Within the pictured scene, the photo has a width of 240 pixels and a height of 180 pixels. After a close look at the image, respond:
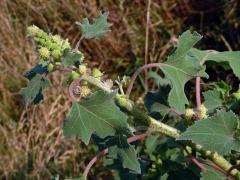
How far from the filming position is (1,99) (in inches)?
162

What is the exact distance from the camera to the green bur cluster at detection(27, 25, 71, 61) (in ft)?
4.67

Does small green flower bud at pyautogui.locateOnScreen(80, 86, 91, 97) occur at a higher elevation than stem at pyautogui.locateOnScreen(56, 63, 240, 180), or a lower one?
higher

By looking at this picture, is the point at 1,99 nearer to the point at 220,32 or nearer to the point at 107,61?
the point at 107,61

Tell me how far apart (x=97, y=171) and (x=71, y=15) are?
1.29m

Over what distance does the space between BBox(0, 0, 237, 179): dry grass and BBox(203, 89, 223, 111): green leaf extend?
78.9 inches

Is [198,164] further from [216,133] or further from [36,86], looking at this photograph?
[36,86]

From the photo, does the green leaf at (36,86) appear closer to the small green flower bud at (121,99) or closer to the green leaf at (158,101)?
the small green flower bud at (121,99)

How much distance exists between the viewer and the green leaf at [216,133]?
137cm

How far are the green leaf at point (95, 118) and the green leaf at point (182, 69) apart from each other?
16 centimetres

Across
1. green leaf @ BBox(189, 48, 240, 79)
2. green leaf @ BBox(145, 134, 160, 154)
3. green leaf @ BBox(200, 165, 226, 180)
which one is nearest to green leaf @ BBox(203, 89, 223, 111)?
green leaf @ BBox(189, 48, 240, 79)

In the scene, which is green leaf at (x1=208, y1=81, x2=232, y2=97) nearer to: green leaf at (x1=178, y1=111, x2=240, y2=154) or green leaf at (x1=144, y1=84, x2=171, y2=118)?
green leaf at (x1=144, y1=84, x2=171, y2=118)

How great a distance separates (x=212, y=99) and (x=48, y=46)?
0.58 meters

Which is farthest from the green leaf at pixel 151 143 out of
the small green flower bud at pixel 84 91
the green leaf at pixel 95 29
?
the small green flower bud at pixel 84 91

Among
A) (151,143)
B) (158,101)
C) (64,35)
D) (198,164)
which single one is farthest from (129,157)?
(64,35)
